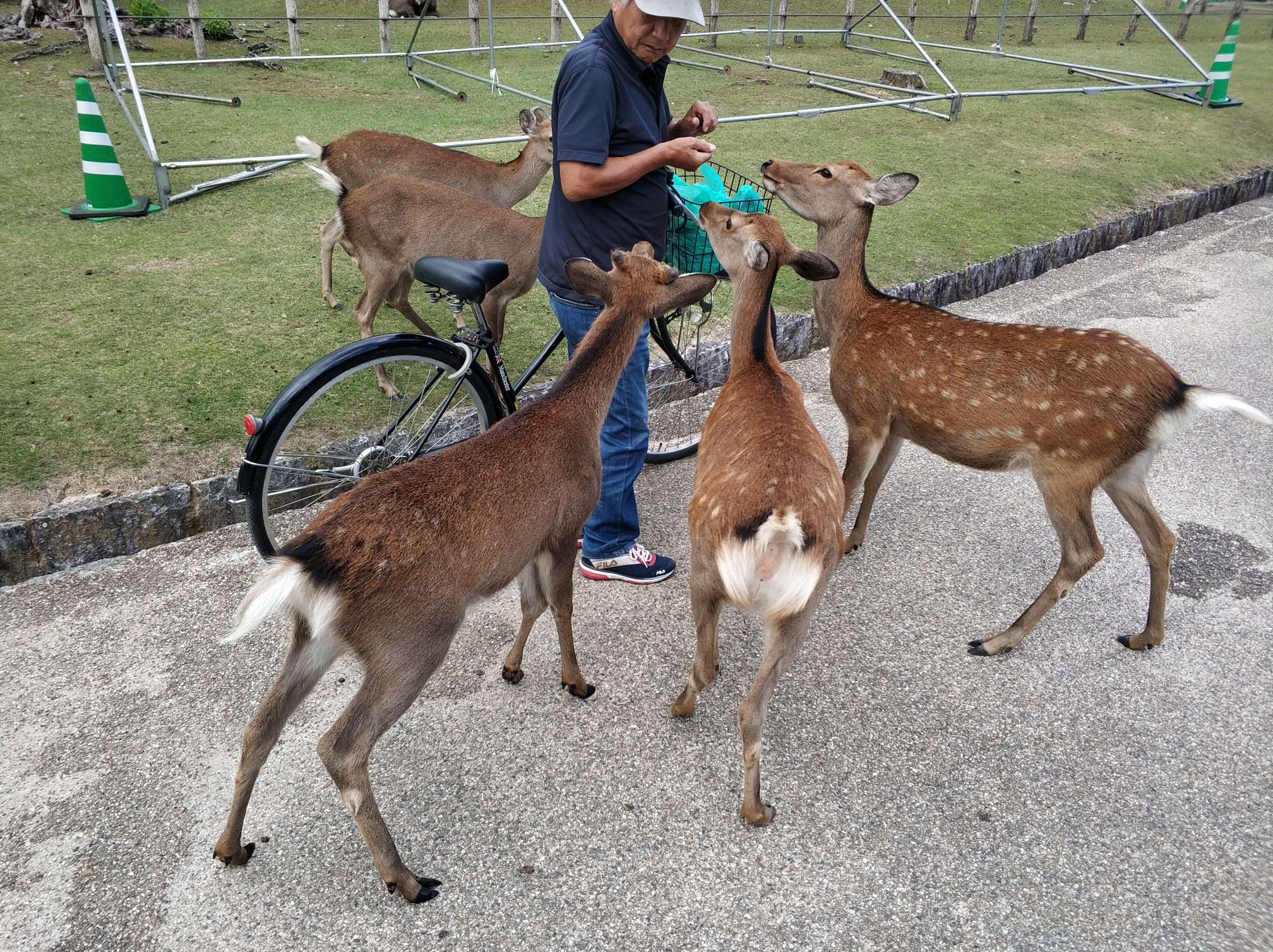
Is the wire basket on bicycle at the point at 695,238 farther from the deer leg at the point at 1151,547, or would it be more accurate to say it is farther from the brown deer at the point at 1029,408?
the deer leg at the point at 1151,547

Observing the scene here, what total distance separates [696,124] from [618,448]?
1.26 metres

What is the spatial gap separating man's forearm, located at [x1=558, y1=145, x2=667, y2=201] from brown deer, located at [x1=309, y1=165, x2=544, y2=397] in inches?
65.2

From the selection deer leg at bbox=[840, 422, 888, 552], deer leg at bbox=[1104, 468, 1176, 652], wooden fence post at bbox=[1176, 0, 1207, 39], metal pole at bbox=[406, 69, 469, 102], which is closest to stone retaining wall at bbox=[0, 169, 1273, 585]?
deer leg at bbox=[840, 422, 888, 552]

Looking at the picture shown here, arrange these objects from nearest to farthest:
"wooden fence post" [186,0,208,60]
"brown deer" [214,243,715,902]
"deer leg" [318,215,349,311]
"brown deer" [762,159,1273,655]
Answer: "brown deer" [214,243,715,902] → "brown deer" [762,159,1273,655] → "deer leg" [318,215,349,311] → "wooden fence post" [186,0,208,60]

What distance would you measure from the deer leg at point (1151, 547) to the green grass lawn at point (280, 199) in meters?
2.70

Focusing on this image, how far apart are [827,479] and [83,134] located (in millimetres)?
5452

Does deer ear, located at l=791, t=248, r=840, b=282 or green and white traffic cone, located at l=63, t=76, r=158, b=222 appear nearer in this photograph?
deer ear, located at l=791, t=248, r=840, b=282

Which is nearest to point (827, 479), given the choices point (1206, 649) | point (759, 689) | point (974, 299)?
point (759, 689)

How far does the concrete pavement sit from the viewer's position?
2.27 metres

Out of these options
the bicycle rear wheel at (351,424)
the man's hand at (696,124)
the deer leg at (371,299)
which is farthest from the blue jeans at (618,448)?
the deer leg at (371,299)

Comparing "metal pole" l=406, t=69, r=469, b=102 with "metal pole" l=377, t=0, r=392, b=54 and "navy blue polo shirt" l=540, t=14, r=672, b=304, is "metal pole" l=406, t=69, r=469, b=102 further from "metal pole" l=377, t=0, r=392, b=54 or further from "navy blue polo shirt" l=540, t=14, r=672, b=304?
"navy blue polo shirt" l=540, t=14, r=672, b=304

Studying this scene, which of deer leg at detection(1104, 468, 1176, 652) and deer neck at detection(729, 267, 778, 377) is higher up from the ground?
deer neck at detection(729, 267, 778, 377)

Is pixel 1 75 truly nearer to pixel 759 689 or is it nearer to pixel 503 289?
pixel 503 289

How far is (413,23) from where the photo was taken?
15477 mm
